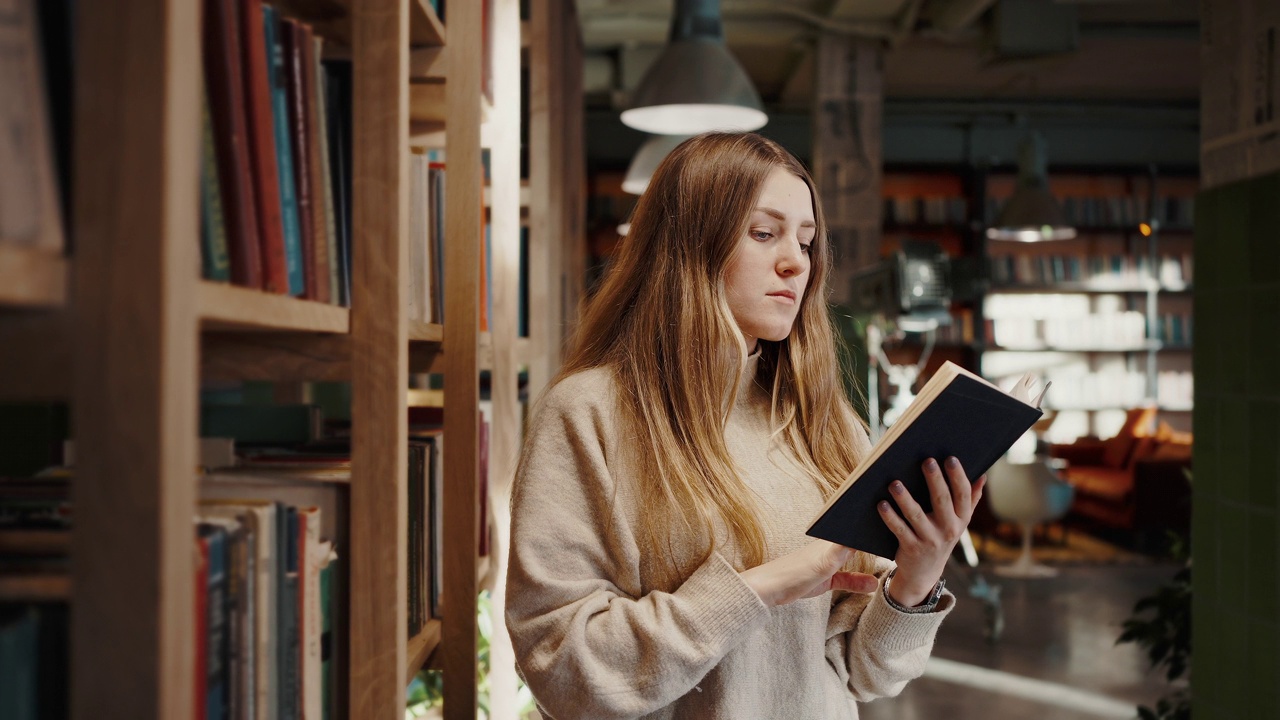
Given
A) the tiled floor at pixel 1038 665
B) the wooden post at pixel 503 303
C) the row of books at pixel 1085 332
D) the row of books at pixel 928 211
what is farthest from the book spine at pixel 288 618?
the row of books at pixel 1085 332

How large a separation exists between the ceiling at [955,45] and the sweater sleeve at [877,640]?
435cm

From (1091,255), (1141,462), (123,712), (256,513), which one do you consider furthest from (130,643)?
(1091,255)

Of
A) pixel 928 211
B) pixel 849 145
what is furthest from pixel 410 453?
pixel 928 211

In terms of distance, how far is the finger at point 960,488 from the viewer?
98 centimetres

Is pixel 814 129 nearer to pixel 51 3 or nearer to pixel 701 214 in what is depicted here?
pixel 701 214

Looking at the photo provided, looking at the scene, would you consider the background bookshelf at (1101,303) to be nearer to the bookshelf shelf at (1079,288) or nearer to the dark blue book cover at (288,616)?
the bookshelf shelf at (1079,288)

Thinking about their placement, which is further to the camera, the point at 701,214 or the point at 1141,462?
the point at 1141,462

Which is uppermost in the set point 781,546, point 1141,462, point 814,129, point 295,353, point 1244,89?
point 814,129

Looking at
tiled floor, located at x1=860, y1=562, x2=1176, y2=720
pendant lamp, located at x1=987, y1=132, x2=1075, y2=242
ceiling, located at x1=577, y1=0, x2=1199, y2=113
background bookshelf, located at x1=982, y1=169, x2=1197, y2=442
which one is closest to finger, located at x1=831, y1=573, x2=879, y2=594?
tiled floor, located at x1=860, y1=562, x2=1176, y2=720

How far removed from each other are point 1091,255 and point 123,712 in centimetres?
834

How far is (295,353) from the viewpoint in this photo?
0.82 meters

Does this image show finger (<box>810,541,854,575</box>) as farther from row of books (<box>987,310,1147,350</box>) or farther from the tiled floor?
row of books (<box>987,310,1147,350</box>)

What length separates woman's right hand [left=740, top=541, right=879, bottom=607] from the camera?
3.34 feet

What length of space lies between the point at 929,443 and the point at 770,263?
13.6 inches
